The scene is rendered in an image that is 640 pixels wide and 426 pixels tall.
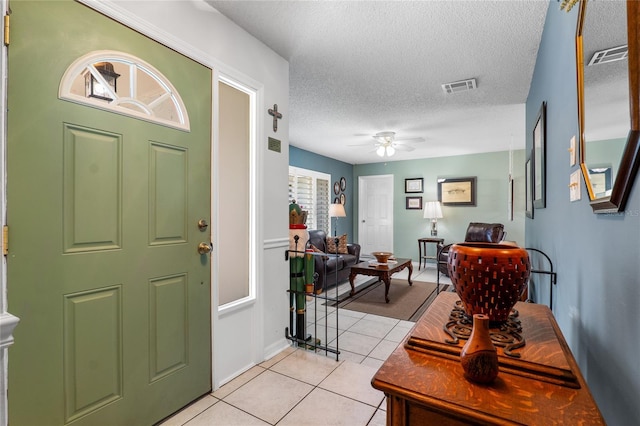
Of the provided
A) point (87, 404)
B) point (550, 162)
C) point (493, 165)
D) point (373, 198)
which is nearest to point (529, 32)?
point (550, 162)

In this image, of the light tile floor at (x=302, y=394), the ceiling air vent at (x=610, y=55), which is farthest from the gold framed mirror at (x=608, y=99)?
the light tile floor at (x=302, y=394)

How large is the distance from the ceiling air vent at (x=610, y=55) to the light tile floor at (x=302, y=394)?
71.5 inches

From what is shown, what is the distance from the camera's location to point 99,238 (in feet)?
4.70

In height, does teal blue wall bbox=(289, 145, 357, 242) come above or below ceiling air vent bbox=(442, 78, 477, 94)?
below

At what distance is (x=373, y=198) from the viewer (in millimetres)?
7516

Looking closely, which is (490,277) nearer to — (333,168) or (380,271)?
(380,271)

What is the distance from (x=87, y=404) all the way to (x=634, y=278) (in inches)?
79.0

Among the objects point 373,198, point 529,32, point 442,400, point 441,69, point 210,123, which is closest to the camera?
point 442,400

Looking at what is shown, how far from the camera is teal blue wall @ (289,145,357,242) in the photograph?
584 cm

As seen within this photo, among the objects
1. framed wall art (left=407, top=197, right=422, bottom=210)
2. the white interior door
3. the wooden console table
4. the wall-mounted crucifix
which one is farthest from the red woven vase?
the white interior door

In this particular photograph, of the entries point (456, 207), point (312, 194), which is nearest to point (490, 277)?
point (312, 194)

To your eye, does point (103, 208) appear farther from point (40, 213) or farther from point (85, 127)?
point (85, 127)

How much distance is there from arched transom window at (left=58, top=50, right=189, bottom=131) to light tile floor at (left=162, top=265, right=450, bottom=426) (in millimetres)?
1638

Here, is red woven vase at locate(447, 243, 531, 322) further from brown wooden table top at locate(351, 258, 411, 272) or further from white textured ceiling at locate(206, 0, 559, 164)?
brown wooden table top at locate(351, 258, 411, 272)
